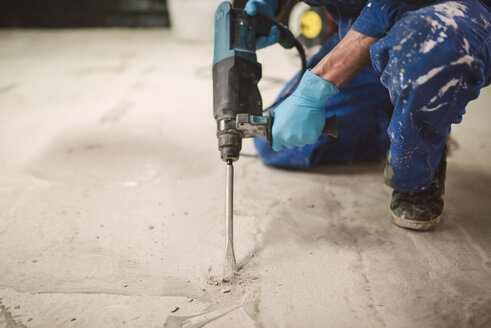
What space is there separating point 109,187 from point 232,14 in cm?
79

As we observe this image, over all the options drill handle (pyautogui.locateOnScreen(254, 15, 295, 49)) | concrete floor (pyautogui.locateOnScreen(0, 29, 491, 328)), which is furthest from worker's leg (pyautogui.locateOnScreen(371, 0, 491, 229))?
drill handle (pyautogui.locateOnScreen(254, 15, 295, 49))

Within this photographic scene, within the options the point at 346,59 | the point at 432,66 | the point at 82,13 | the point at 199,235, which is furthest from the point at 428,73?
the point at 82,13

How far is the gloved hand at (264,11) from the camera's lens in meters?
1.31

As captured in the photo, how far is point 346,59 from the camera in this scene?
3.41 feet

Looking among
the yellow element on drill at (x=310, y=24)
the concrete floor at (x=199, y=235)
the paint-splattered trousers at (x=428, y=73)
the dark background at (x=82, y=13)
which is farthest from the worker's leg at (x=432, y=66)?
the dark background at (x=82, y=13)

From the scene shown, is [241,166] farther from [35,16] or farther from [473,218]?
[35,16]

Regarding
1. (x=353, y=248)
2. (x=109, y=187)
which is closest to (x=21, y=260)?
(x=109, y=187)

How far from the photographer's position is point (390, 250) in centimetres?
113

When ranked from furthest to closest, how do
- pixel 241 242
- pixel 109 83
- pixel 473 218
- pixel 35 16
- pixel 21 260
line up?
pixel 35 16
pixel 109 83
pixel 473 218
pixel 241 242
pixel 21 260

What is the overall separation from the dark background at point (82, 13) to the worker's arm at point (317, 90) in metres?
3.60

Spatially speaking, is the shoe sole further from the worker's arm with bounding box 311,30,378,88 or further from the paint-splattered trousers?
the worker's arm with bounding box 311,30,378,88

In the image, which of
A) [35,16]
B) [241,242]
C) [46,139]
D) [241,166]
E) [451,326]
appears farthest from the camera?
[35,16]

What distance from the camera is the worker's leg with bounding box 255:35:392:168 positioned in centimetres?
145

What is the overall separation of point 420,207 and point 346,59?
1.76 ft
